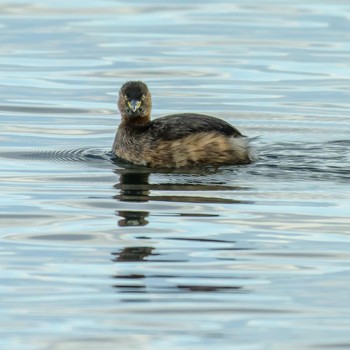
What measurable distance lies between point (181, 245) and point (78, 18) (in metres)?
13.8

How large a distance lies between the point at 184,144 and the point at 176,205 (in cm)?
182

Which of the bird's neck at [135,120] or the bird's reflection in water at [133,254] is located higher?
the bird's neck at [135,120]

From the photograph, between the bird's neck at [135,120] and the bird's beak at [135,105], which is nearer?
the bird's beak at [135,105]

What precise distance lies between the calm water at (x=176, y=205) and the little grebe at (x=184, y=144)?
262 mm

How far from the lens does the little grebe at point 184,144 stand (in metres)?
12.6

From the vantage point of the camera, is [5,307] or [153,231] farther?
[153,231]

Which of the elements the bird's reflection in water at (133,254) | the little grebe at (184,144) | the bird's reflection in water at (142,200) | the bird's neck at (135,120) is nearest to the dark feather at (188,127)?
the little grebe at (184,144)

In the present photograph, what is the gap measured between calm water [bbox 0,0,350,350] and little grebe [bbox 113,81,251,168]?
26 centimetres

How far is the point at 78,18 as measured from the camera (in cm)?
2303

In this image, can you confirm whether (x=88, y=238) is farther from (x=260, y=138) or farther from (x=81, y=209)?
(x=260, y=138)

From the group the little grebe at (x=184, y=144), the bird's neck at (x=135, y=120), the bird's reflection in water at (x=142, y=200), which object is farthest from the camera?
the bird's neck at (x=135, y=120)

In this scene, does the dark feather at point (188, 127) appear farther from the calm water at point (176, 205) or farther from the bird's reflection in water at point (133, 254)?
the bird's reflection in water at point (133, 254)

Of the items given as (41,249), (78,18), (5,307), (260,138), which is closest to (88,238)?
(41,249)

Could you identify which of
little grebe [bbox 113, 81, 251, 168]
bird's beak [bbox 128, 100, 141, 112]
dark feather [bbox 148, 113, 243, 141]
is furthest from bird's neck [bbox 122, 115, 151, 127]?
dark feather [bbox 148, 113, 243, 141]
